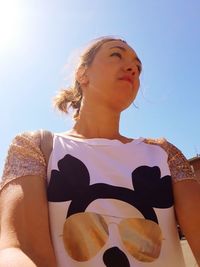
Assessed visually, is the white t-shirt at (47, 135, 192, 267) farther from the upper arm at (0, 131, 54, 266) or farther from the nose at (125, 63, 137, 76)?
the nose at (125, 63, 137, 76)

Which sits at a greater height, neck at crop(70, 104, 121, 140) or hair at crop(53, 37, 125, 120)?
hair at crop(53, 37, 125, 120)

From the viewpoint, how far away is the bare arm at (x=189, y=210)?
5.72 ft

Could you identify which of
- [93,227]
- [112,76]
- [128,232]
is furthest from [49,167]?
[112,76]

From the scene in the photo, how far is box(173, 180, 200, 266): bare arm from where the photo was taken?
1.74m

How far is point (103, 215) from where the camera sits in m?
1.67

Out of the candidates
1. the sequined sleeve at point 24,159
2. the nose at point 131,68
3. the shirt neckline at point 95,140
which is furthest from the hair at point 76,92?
the sequined sleeve at point 24,159

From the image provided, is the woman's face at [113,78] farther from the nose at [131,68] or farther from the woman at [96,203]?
the woman at [96,203]

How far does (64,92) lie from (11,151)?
3.28ft

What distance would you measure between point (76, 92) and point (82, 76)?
0.72 ft

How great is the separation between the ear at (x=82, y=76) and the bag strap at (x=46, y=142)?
0.59 metres

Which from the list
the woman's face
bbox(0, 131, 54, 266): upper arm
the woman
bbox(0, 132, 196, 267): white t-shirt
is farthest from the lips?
bbox(0, 131, 54, 266): upper arm

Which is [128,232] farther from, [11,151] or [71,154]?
[11,151]

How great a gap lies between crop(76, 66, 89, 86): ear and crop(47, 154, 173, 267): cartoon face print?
0.76 m

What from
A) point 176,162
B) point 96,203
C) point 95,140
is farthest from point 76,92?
point 96,203
